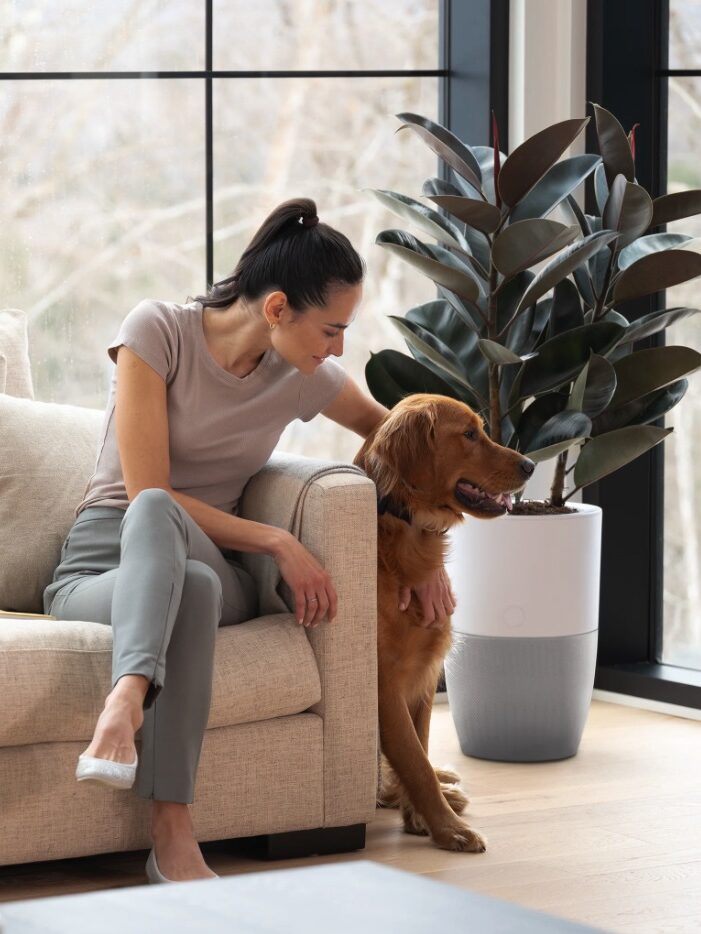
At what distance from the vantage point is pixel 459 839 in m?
2.43

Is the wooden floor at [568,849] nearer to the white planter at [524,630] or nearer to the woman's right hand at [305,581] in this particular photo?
the white planter at [524,630]

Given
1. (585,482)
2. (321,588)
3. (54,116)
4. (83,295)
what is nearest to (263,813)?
(321,588)

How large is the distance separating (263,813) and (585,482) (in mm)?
1039

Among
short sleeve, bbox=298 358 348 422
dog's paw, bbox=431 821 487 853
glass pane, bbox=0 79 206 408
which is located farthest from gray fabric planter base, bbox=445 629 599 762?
glass pane, bbox=0 79 206 408

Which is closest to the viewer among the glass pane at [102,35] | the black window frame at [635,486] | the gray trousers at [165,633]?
the gray trousers at [165,633]

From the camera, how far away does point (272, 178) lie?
3703 millimetres

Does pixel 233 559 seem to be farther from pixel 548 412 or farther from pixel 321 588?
pixel 548 412

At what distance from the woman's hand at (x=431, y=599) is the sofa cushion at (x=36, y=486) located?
2.31ft

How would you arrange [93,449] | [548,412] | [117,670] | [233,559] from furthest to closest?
[548,412] → [93,449] → [233,559] → [117,670]

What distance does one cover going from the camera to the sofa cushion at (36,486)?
8.63ft

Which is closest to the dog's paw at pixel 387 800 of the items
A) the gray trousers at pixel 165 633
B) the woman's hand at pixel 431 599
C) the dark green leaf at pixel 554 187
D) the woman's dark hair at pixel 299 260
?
the woman's hand at pixel 431 599

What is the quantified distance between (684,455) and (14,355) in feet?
6.05

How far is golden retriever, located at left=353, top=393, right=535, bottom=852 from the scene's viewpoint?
2.49 metres

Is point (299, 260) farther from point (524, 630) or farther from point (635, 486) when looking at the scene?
point (635, 486)
